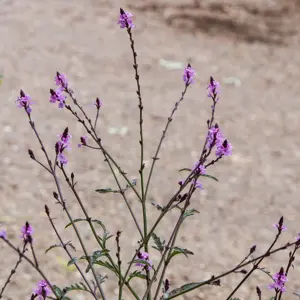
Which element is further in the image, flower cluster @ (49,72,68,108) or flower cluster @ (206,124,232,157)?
flower cluster @ (49,72,68,108)

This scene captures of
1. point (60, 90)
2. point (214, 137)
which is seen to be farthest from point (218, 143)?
point (60, 90)

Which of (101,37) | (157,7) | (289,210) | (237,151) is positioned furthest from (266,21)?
(289,210)

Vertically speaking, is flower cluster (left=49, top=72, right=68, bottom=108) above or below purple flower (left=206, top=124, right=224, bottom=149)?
above

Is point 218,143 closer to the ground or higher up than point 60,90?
closer to the ground

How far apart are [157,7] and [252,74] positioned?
2138 millimetres

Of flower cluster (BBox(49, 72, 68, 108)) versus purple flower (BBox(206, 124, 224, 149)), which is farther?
flower cluster (BBox(49, 72, 68, 108))

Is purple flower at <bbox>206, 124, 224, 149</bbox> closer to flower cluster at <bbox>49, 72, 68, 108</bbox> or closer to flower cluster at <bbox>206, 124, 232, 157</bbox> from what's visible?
flower cluster at <bbox>206, 124, 232, 157</bbox>

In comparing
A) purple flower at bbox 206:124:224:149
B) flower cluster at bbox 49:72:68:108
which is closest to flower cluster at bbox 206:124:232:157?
purple flower at bbox 206:124:224:149

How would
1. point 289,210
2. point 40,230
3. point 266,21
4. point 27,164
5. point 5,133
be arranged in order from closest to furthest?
1. point 40,230
2. point 289,210
3. point 27,164
4. point 5,133
5. point 266,21

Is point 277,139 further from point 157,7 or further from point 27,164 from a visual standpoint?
point 157,7

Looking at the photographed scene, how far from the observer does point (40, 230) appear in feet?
12.7

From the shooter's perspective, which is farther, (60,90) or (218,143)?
(60,90)

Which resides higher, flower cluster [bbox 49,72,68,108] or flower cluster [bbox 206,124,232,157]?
flower cluster [bbox 49,72,68,108]

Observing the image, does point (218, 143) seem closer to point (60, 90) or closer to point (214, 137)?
point (214, 137)
